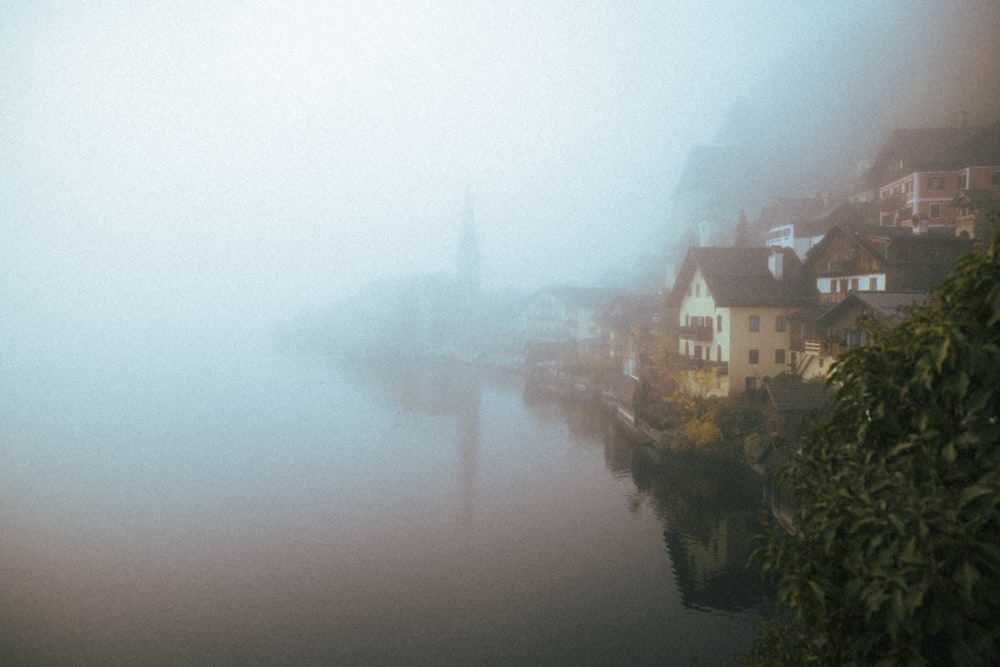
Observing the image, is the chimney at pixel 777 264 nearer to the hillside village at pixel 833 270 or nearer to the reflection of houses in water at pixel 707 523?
the hillside village at pixel 833 270

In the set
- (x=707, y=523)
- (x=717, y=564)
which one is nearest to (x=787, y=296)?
(x=707, y=523)

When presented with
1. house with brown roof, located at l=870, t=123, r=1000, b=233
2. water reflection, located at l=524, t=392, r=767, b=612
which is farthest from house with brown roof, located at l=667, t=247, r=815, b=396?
house with brown roof, located at l=870, t=123, r=1000, b=233

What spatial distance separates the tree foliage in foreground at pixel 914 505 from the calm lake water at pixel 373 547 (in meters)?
9.24

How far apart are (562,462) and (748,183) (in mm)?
56797

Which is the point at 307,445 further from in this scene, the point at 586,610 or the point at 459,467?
the point at 586,610

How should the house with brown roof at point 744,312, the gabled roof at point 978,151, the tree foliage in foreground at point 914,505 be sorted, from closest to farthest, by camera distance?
the tree foliage in foreground at point 914,505 → the house with brown roof at point 744,312 → the gabled roof at point 978,151

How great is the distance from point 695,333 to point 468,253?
286 feet

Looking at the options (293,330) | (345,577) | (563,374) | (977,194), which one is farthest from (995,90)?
(293,330)

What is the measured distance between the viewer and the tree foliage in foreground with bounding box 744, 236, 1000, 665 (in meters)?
4.59

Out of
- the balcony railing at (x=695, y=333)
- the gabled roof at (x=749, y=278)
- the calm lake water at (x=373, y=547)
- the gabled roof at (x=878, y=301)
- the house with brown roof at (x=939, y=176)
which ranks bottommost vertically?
the calm lake water at (x=373, y=547)

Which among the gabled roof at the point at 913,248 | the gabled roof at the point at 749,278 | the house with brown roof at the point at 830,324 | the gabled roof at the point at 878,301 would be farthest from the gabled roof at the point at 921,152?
the gabled roof at the point at 878,301

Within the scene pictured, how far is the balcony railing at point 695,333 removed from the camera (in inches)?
1270

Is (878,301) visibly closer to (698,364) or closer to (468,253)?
(698,364)

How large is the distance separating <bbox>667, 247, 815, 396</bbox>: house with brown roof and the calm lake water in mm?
6115
